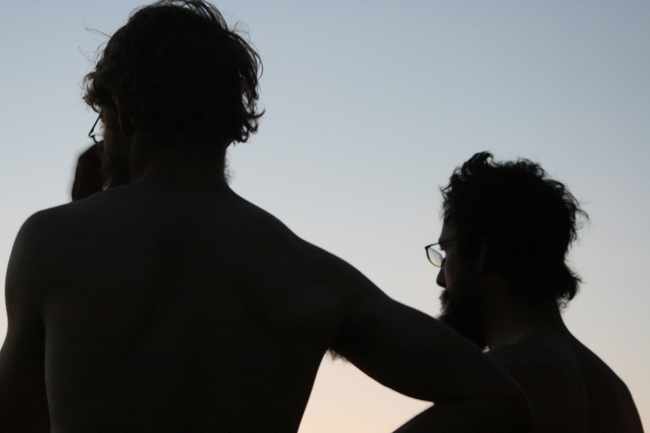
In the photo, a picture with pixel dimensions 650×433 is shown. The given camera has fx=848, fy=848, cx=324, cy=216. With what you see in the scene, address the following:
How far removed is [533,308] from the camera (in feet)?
12.2

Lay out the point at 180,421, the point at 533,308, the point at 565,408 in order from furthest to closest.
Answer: the point at 533,308 < the point at 565,408 < the point at 180,421

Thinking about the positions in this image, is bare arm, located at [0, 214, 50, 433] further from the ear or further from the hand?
the ear

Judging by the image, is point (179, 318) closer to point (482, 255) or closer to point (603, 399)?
point (603, 399)

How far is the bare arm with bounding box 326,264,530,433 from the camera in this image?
180cm

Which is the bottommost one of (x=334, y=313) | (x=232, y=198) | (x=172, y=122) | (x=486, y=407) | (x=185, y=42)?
(x=486, y=407)

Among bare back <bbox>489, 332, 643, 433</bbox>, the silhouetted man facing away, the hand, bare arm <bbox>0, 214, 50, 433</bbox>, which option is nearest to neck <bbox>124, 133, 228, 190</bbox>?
the silhouetted man facing away

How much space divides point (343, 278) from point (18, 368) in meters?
0.68

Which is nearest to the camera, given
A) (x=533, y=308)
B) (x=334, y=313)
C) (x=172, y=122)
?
(x=334, y=313)

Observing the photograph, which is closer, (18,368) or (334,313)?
(18,368)

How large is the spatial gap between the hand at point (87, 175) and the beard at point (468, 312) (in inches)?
Answer: 74.0

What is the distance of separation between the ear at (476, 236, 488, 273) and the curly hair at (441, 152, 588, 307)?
0.04 feet

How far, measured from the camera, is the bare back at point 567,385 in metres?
3.15

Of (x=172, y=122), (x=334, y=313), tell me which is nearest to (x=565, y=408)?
(x=334, y=313)

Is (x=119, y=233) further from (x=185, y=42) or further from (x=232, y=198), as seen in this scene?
(x=185, y=42)
